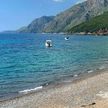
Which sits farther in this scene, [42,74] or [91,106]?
[42,74]

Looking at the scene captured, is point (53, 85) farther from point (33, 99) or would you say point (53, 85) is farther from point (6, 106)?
point (6, 106)

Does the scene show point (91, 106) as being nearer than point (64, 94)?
Yes

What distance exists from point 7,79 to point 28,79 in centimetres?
314

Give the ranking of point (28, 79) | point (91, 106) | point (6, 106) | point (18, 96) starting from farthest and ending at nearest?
point (28, 79) → point (18, 96) → point (6, 106) → point (91, 106)

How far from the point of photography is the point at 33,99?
33.1 metres

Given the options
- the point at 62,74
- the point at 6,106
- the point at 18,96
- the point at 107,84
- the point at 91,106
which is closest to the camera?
the point at 91,106

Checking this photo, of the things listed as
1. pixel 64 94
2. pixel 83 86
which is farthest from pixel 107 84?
pixel 64 94

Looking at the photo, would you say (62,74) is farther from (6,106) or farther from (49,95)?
(6,106)

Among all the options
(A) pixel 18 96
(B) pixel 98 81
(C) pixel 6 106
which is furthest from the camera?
(B) pixel 98 81

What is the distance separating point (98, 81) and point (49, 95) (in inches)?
390

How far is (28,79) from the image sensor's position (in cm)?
4919

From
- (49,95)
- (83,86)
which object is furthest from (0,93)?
(83,86)

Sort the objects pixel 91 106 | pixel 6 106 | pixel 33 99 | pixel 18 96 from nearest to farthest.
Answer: pixel 91 106
pixel 6 106
pixel 33 99
pixel 18 96

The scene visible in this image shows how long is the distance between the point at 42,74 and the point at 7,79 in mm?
7016
